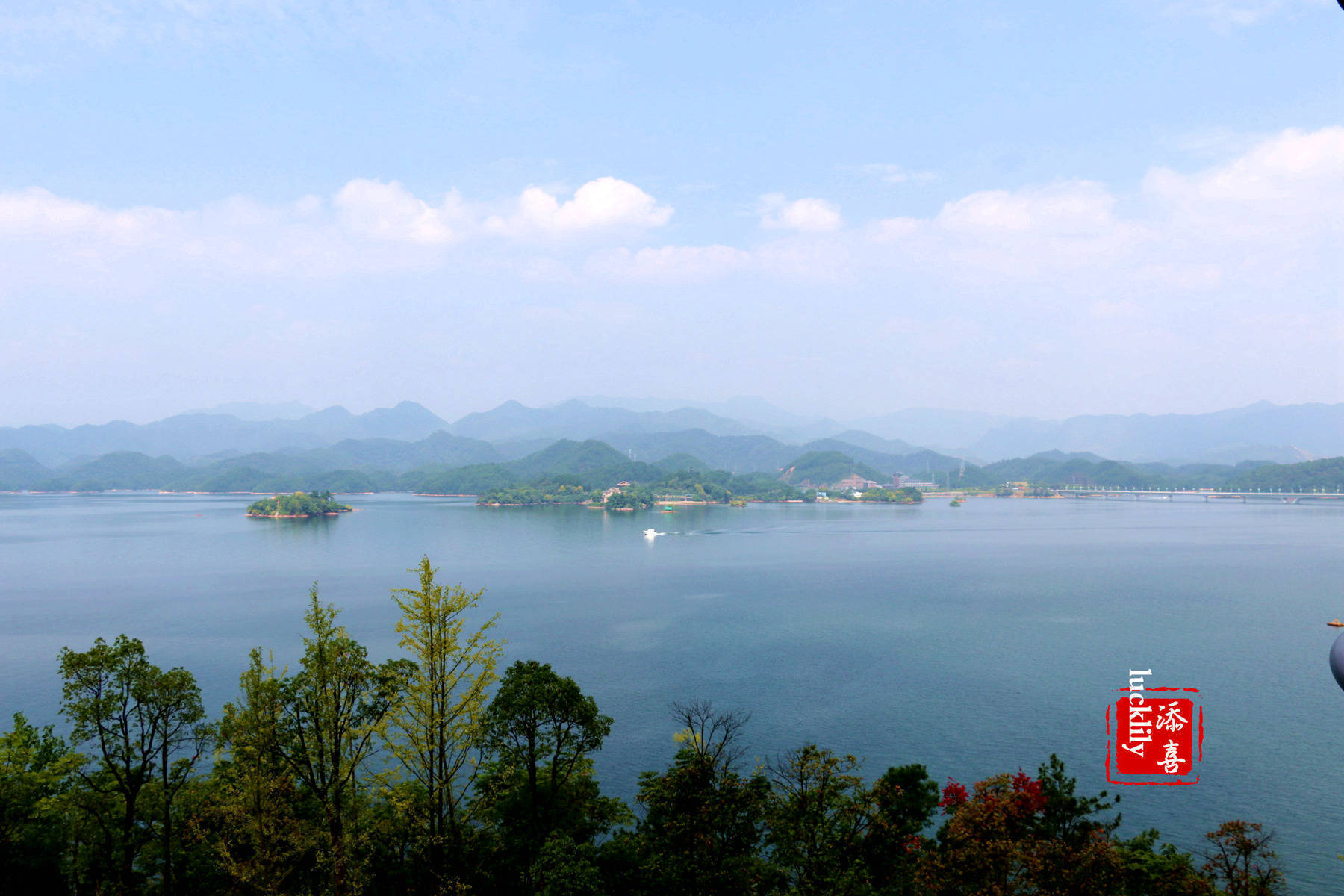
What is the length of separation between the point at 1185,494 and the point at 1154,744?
13151cm

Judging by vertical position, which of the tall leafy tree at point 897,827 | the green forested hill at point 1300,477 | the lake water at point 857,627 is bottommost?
the lake water at point 857,627

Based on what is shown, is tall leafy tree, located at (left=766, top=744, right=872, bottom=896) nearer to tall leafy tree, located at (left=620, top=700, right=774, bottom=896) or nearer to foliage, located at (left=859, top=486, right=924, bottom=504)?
tall leafy tree, located at (left=620, top=700, right=774, bottom=896)

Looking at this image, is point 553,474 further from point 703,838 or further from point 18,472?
point 703,838

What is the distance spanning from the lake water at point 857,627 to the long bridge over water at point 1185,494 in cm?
4748

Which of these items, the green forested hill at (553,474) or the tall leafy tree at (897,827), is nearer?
the tall leafy tree at (897,827)

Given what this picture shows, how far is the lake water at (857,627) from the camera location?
51.8 ft

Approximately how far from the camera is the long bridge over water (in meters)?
100

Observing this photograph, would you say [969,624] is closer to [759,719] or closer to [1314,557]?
[759,719]

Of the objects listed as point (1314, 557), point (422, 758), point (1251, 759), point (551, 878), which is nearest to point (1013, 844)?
point (551, 878)

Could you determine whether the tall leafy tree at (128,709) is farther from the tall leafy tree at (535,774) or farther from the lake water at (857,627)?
the lake water at (857,627)

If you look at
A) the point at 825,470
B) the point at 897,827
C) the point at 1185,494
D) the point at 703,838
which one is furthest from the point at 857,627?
the point at 1185,494

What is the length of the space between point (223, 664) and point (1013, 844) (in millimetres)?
22301

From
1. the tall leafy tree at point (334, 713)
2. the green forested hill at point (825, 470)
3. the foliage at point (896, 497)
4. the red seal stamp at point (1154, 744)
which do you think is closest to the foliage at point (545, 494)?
the foliage at point (896, 497)

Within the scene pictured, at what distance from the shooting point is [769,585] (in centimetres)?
3716
